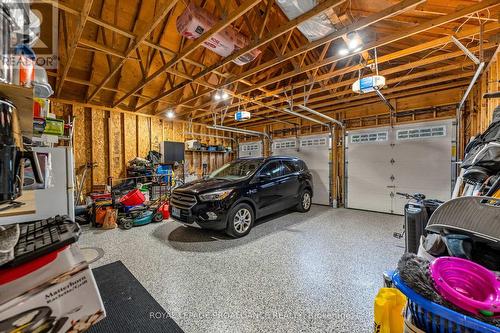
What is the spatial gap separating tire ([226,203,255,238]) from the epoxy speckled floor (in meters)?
0.15

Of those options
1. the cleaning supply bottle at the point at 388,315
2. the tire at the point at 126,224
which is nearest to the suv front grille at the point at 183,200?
the tire at the point at 126,224

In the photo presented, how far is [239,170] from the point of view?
15.0ft

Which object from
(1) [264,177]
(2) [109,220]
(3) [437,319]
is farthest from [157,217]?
(3) [437,319]

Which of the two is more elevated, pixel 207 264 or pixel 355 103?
pixel 355 103

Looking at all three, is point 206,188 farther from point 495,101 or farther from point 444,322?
point 495,101

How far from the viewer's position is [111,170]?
20.7 feet

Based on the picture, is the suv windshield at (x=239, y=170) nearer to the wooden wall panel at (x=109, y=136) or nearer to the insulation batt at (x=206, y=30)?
the insulation batt at (x=206, y=30)

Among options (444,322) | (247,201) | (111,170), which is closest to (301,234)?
(247,201)

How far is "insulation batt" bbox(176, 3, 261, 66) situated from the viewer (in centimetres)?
271

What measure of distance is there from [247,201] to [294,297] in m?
2.00

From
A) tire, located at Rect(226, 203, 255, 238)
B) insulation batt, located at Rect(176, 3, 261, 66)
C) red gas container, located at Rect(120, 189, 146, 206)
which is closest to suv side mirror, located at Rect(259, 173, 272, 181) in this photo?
tire, located at Rect(226, 203, 255, 238)

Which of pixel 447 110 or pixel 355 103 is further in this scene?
pixel 355 103

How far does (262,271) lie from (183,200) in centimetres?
189

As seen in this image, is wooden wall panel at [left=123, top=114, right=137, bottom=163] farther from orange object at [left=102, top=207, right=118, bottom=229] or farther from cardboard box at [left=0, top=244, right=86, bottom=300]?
cardboard box at [left=0, top=244, right=86, bottom=300]
